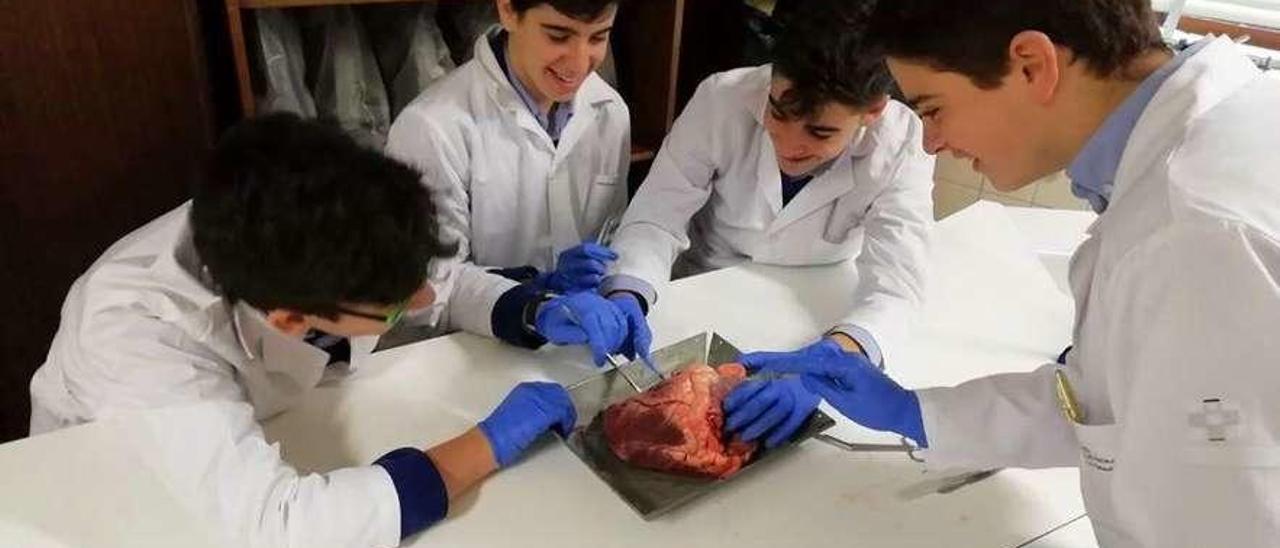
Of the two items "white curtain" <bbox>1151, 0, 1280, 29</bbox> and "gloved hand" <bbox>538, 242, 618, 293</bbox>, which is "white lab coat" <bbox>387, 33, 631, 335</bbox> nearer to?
"gloved hand" <bbox>538, 242, 618, 293</bbox>

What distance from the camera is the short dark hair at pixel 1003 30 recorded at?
800 millimetres

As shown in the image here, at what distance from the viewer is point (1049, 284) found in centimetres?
150

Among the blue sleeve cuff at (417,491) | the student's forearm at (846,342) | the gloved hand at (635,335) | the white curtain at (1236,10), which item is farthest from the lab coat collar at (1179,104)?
the white curtain at (1236,10)

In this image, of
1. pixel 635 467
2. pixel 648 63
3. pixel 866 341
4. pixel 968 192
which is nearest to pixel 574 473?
pixel 635 467

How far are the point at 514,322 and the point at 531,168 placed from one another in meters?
0.41

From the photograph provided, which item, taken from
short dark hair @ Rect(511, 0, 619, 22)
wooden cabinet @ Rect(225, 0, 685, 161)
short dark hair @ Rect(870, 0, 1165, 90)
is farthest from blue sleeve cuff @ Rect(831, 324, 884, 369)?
wooden cabinet @ Rect(225, 0, 685, 161)

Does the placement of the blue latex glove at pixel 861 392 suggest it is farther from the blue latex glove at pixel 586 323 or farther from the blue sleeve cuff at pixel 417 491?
the blue sleeve cuff at pixel 417 491

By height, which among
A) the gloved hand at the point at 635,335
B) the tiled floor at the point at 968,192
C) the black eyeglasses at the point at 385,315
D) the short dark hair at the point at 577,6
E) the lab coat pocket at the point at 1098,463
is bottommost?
the tiled floor at the point at 968,192

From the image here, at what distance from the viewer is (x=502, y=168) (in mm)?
1510

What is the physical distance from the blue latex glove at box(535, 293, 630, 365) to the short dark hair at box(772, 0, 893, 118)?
41 cm

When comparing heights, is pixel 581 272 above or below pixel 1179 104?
below

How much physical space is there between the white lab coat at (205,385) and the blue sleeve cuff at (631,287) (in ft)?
1.60

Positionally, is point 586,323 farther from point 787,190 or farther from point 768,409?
point 787,190

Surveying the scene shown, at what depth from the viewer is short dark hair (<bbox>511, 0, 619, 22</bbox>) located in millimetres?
1352
